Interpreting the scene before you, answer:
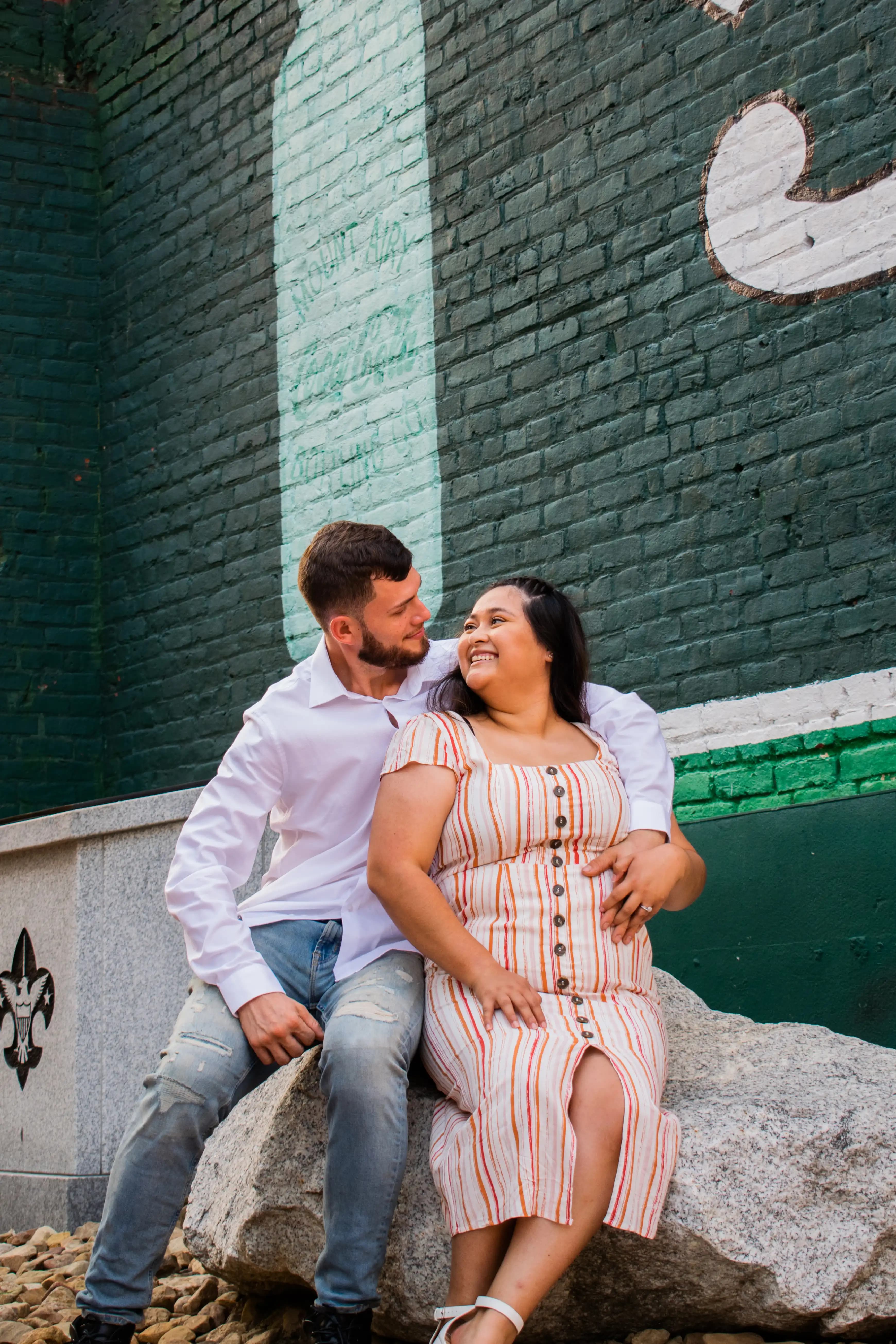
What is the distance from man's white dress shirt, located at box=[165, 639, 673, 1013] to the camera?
2.53 m

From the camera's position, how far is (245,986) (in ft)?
7.94

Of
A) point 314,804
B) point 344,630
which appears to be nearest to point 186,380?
point 344,630

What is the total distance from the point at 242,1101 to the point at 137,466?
4.35 meters

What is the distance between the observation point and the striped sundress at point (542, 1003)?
2.08 m

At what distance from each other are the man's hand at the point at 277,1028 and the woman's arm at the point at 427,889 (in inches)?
9.5

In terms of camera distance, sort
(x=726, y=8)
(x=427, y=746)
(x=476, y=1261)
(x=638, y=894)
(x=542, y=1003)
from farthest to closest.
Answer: (x=726, y=8), (x=427, y=746), (x=638, y=894), (x=542, y=1003), (x=476, y=1261)

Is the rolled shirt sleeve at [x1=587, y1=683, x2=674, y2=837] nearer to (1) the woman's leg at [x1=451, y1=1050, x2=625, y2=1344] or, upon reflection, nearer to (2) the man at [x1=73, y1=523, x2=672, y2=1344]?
(2) the man at [x1=73, y1=523, x2=672, y2=1344]

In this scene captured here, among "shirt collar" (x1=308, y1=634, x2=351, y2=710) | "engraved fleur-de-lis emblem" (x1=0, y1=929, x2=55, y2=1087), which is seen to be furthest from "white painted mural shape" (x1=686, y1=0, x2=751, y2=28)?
"engraved fleur-de-lis emblem" (x1=0, y1=929, x2=55, y2=1087)

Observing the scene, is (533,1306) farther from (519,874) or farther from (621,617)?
(621,617)

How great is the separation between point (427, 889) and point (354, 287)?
3.89m

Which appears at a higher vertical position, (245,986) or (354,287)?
(354,287)

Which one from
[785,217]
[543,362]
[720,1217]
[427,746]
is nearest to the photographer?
[720,1217]

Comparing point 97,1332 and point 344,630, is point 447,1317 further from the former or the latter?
point 344,630

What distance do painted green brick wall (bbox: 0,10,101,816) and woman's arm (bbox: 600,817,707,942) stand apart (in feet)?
15.0
